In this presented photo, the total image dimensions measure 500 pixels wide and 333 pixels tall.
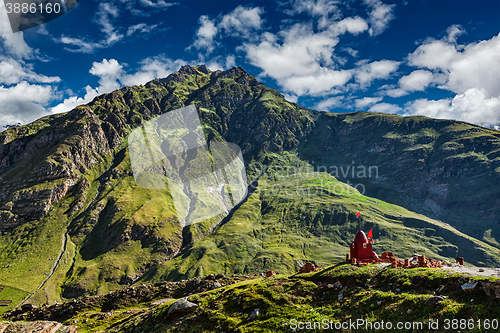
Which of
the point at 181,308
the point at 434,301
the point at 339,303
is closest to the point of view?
the point at 434,301

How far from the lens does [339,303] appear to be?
3047 cm

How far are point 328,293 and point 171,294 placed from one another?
4230 centimetres

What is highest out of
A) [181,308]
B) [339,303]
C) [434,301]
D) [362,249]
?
[362,249]

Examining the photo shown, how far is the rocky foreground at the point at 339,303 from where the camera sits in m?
22.9

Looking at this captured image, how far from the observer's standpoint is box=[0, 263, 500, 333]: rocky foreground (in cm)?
2289

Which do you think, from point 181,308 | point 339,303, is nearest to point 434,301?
point 339,303

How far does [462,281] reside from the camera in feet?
81.5

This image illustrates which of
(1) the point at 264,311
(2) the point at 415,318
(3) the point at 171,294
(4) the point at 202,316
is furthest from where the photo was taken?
(3) the point at 171,294

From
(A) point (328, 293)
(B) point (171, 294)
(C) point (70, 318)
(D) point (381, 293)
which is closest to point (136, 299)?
(B) point (171, 294)

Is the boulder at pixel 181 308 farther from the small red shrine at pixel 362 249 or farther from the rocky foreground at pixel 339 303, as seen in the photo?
the small red shrine at pixel 362 249

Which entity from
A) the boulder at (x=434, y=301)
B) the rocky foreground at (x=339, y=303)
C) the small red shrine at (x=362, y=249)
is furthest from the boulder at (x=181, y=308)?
the boulder at (x=434, y=301)

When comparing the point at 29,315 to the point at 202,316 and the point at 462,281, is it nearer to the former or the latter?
the point at 202,316

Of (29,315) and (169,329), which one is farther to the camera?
(29,315)

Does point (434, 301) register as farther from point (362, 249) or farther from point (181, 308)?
point (181, 308)
